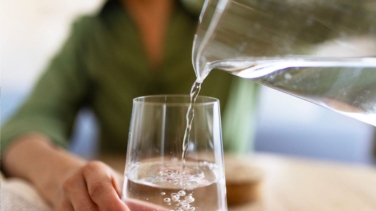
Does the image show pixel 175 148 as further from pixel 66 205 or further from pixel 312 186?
pixel 312 186

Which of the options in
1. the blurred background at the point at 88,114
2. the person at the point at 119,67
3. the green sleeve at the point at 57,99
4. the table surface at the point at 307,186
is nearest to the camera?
the table surface at the point at 307,186

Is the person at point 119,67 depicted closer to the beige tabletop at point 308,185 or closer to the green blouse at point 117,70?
the green blouse at point 117,70

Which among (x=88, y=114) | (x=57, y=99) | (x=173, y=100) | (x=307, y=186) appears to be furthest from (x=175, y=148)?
(x=88, y=114)

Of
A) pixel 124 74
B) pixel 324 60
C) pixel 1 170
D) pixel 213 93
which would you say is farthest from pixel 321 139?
pixel 324 60

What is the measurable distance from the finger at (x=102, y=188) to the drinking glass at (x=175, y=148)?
0.01m

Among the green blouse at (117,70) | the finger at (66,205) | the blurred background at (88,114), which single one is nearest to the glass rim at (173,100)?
the finger at (66,205)

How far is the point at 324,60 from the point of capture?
28 cm

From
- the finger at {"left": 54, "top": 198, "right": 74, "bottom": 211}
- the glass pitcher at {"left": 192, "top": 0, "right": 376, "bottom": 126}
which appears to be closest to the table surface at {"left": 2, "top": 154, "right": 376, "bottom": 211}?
the finger at {"left": 54, "top": 198, "right": 74, "bottom": 211}

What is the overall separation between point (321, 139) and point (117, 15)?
1.03 meters

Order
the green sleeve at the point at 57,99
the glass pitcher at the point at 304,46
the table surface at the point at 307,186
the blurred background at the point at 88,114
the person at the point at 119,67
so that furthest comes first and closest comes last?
the blurred background at the point at 88,114
the person at the point at 119,67
the green sleeve at the point at 57,99
the table surface at the point at 307,186
the glass pitcher at the point at 304,46

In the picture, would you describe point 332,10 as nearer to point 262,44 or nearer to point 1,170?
point 262,44

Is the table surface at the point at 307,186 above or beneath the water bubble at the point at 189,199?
beneath

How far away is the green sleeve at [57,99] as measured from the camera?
686 mm

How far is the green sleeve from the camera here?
69 cm
